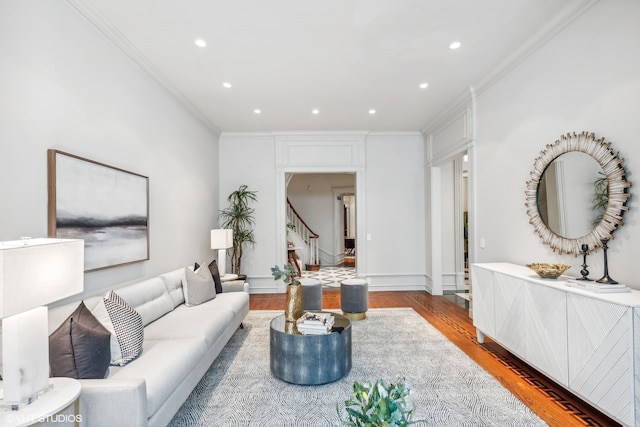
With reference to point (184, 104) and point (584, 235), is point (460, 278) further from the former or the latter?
point (184, 104)

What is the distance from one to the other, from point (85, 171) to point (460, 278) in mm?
5830

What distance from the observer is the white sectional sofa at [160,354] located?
1562mm

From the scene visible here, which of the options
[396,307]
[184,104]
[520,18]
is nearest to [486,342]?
[396,307]

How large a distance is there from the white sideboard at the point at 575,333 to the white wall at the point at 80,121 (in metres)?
3.49

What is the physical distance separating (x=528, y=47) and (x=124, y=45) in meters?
3.72

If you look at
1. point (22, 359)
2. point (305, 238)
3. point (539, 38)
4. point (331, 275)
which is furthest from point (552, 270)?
point (305, 238)

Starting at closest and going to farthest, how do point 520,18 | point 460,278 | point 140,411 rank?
point 140,411, point 520,18, point 460,278

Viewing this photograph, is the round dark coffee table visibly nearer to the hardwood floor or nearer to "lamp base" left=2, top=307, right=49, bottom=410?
the hardwood floor

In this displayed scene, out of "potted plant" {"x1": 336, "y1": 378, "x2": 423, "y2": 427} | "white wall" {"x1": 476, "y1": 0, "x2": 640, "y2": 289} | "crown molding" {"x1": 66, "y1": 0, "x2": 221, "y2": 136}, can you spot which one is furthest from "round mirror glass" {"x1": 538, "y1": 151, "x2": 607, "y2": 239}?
"crown molding" {"x1": 66, "y1": 0, "x2": 221, "y2": 136}

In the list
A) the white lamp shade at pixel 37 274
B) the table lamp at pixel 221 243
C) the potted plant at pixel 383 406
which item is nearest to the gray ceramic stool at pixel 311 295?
the table lamp at pixel 221 243

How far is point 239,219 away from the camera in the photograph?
5824 millimetres

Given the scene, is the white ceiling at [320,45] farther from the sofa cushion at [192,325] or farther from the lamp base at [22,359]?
the sofa cushion at [192,325]

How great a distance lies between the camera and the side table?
1213 millimetres

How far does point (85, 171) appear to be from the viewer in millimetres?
2506
